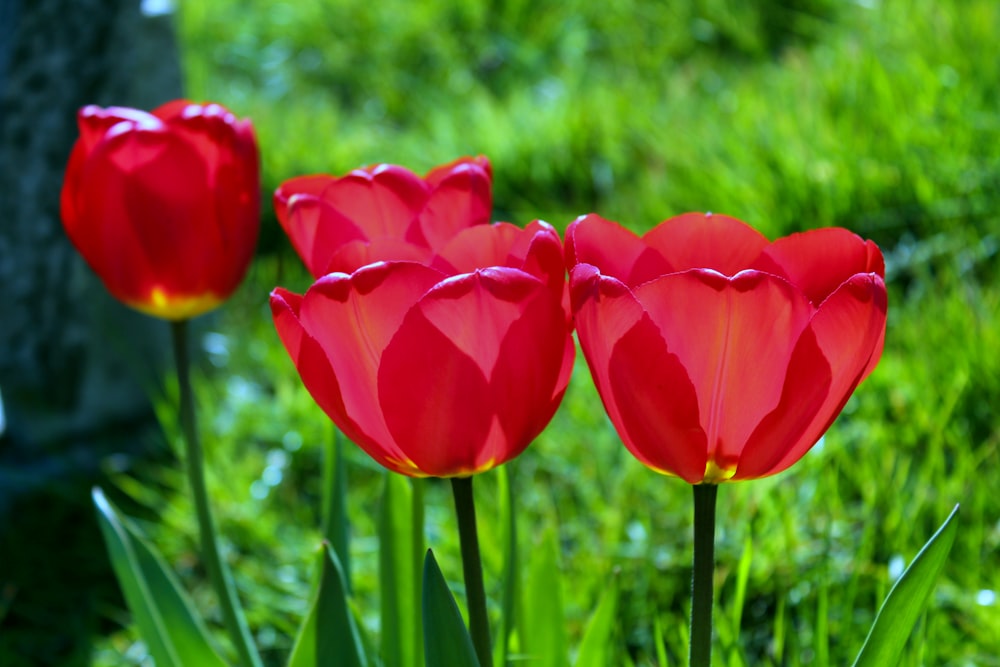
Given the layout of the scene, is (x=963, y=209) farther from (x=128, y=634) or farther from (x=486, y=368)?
(x=486, y=368)

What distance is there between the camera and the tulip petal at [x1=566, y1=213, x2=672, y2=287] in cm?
A: 62

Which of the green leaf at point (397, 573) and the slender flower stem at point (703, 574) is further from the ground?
the slender flower stem at point (703, 574)

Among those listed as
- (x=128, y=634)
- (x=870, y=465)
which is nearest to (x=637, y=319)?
(x=870, y=465)

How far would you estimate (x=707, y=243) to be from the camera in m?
0.64

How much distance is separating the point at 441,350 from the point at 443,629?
15cm

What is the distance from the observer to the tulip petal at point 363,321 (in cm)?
58

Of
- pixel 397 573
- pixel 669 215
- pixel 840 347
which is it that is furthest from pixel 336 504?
pixel 669 215

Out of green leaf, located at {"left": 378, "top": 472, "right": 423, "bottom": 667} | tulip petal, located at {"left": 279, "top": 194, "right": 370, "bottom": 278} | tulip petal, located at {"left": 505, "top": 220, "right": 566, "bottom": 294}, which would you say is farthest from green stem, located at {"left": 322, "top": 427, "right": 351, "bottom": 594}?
tulip petal, located at {"left": 505, "top": 220, "right": 566, "bottom": 294}

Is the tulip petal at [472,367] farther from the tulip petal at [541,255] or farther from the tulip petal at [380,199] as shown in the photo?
the tulip petal at [380,199]

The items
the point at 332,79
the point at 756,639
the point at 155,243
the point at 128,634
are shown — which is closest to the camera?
the point at 155,243

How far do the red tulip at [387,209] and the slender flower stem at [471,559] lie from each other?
15 cm

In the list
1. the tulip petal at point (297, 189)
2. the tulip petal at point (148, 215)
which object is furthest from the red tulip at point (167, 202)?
the tulip petal at point (297, 189)

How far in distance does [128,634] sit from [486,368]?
1224mm

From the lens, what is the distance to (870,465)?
1525 mm
